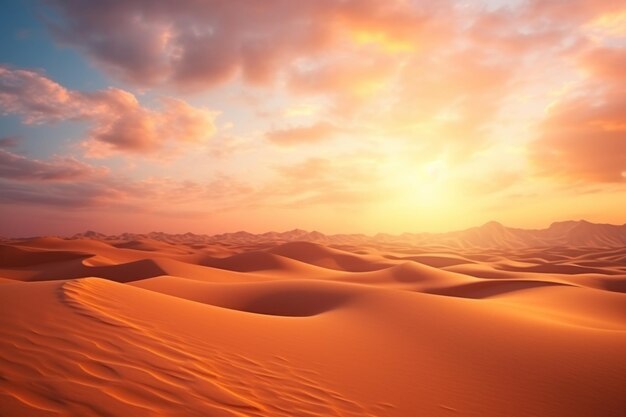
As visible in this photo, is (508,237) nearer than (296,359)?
No

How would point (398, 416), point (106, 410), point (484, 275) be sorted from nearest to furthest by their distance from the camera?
point (106, 410) < point (398, 416) < point (484, 275)

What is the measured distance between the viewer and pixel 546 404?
4367mm

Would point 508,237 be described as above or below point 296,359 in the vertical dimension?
below

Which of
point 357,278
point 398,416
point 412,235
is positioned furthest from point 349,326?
point 412,235

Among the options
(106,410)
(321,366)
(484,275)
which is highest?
(106,410)

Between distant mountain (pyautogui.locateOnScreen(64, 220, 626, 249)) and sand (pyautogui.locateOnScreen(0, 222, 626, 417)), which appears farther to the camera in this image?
distant mountain (pyautogui.locateOnScreen(64, 220, 626, 249))

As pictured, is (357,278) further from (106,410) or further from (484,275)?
(106,410)

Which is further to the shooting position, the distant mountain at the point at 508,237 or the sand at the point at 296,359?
the distant mountain at the point at 508,237

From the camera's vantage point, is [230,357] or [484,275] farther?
[484,275]

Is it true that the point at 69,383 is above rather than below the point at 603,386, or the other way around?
above

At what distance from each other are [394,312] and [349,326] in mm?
1869

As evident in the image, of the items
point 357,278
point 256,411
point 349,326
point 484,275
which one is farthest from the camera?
point 484,275

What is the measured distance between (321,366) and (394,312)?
13.8 feet

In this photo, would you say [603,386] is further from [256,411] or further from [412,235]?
[412,235]
